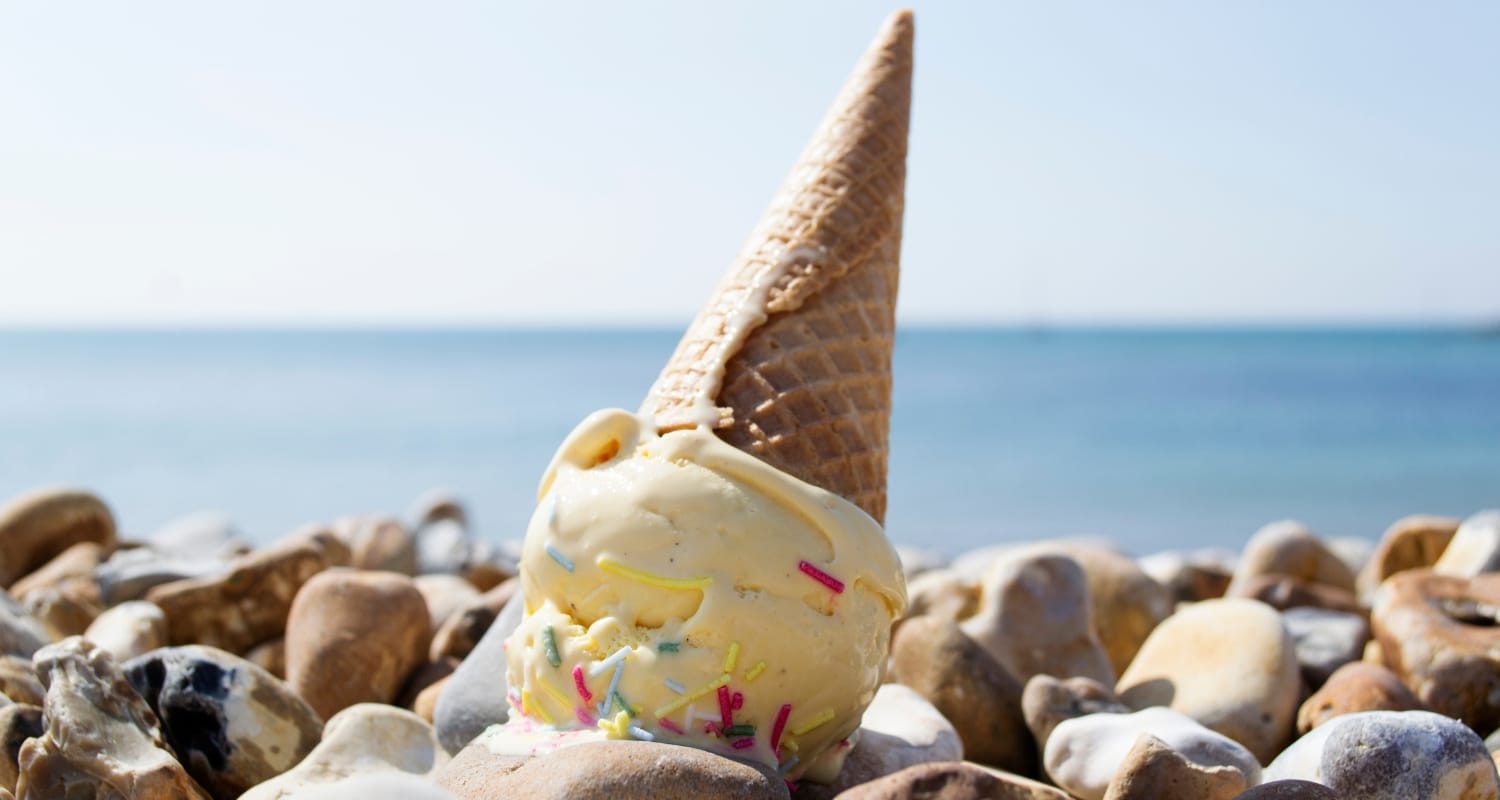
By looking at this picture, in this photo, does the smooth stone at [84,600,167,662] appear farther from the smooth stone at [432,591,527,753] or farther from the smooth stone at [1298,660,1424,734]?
the smooth stone at [1298,660,1424,734]

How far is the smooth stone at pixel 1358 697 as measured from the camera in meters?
4.28

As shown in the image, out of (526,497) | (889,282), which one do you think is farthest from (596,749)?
(526,497)

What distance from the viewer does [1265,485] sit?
2180 cm

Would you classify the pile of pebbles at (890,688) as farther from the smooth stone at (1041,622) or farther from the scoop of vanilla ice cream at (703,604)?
Result: the scoop of vanilla ice cream at (703,604)

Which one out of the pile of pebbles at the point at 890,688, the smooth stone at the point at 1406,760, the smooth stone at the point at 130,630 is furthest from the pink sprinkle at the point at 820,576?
the smooth stone at the point at 130,630

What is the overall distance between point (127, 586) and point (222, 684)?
2.38 meters

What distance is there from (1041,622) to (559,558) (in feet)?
8.97

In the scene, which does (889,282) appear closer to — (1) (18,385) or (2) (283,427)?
(2) (283,427)

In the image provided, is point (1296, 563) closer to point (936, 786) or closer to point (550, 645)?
point (936, 786)

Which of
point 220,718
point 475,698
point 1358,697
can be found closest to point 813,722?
point 475,698

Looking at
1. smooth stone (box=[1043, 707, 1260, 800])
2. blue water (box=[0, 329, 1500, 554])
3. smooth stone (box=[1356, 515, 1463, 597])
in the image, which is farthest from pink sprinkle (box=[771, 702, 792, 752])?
blue water (box=[0, 329, 1500, 554])

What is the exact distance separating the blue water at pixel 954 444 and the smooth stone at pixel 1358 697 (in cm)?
1151

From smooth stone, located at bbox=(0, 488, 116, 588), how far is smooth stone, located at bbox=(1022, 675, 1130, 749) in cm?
556

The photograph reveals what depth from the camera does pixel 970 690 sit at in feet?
14.5
